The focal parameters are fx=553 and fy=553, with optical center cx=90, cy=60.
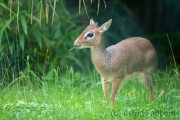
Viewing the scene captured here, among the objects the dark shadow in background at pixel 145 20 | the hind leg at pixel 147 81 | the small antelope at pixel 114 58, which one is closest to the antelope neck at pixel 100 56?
the small antelope at pixel 114 58

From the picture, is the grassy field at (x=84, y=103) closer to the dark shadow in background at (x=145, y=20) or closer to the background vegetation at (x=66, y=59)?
the background vegetation at (x=66, y=59)

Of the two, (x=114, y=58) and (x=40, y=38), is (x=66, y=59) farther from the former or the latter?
(x=114, y=58)

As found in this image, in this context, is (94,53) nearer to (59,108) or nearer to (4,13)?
(59,108)

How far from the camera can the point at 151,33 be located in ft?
37.5

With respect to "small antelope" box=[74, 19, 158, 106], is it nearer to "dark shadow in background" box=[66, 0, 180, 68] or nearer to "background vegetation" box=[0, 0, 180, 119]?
"background vegetation" box=[0, 0, 180, 119]

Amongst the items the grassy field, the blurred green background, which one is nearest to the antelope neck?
the grassy field

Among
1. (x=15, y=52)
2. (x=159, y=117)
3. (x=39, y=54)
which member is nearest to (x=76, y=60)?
(x=39, y=54)

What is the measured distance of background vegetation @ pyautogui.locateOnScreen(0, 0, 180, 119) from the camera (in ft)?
18.8

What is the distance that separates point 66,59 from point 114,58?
2.90m

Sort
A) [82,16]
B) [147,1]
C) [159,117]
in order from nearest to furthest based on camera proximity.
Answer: [159,117] → [82,16] → [147,1]

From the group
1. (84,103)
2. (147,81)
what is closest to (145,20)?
(147,81)

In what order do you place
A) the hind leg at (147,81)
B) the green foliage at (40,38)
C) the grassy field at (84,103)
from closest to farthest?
the grassy field at (84,103)
the hind leg at (147,81)
the green foliage at (40,38)

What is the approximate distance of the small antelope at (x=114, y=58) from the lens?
6266mm

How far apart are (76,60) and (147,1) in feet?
10.1
